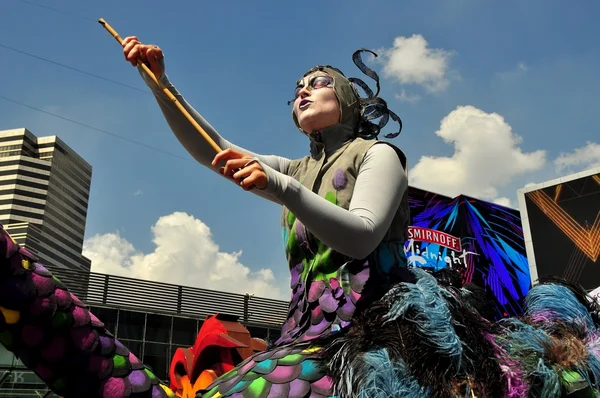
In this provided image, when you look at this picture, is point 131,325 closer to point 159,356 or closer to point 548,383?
point 159,356

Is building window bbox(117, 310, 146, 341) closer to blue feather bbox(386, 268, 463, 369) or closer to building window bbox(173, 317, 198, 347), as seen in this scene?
building window bbox(173, 317, 198, 347)

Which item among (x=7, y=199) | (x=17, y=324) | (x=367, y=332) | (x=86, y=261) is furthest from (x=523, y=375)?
(x=86, y=261)

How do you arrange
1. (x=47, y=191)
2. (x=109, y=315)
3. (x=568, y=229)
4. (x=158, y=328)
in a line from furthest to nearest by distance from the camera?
(x=47, y=191) < (x=158, y=328) < (x=109, y=315) < (x=568, y=229)

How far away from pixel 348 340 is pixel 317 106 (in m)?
1.04

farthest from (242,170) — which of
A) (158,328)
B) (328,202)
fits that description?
(158,328)

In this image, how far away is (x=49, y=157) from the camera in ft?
270

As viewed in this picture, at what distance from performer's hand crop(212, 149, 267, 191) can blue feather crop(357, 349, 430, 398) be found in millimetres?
661

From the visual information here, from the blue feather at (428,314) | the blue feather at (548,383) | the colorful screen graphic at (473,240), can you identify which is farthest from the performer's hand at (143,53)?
the colorful screen graphic at (473,240)

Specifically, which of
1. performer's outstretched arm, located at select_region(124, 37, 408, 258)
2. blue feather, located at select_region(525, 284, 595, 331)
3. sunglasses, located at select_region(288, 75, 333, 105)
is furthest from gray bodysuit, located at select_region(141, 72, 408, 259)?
blue feather, located at select_region(525, 284, 595, 331)

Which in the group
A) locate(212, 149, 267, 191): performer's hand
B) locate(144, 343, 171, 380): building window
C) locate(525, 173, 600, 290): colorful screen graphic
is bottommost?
locate(212, 149, 267, 191): performer's hand

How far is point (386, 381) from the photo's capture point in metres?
1.85

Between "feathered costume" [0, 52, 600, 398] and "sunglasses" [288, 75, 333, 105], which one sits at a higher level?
"sunglasses" [288, 75, 333, 105]

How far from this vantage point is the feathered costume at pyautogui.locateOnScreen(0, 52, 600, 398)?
5.64ft

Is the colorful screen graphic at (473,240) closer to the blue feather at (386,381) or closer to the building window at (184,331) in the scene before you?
the building window at (184,331)
